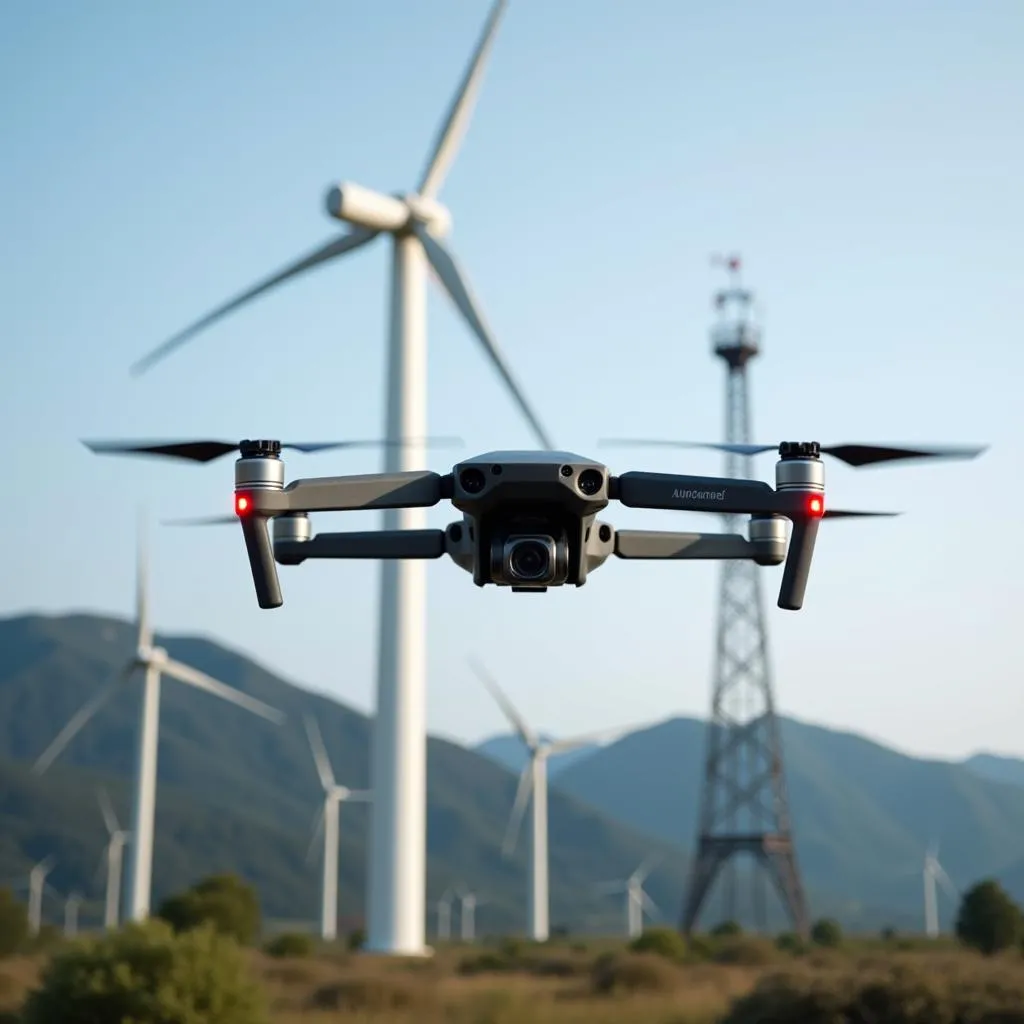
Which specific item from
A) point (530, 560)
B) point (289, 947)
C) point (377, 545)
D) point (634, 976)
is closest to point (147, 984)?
point (634, 976)

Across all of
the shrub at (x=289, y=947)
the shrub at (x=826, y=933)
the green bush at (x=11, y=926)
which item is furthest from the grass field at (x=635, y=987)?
the green bush at (x=11, y=926)

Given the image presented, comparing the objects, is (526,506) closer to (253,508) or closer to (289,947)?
(253,508)

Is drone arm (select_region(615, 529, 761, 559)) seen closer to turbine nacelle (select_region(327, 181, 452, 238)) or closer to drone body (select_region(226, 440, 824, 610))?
drone body (select_region(226, 440, 824, 610))

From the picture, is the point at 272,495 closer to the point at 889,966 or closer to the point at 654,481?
the point at 654,481

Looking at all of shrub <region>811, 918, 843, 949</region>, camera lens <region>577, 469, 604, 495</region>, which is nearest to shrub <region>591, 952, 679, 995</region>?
shrub <region>811, 918, 843, 949</region>

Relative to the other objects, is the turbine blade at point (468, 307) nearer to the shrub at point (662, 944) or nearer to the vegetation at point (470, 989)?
the vegetation at point (470, 989)
